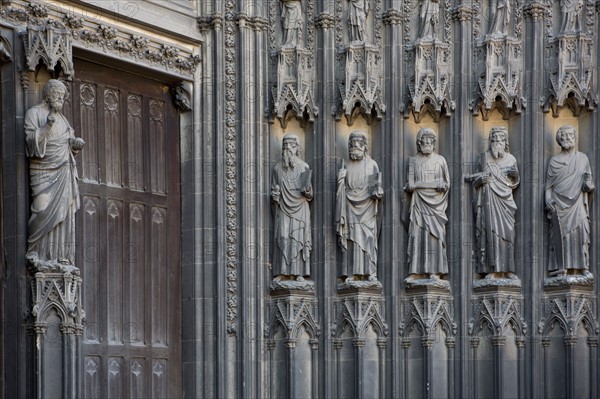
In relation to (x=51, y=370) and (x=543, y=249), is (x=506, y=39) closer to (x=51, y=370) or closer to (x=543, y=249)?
(x=543, y=249)

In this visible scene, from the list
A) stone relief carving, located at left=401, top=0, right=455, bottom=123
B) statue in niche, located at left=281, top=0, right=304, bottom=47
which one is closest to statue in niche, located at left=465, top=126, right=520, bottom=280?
stone relief carving, located at left=401, top=0, right=455, bottom=123

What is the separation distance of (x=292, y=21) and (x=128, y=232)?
3778mm

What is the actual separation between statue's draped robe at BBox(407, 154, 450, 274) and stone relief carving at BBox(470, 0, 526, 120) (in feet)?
3.35

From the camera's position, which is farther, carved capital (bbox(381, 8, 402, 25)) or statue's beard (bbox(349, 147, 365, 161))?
carved capital (bbox(381, 8, 402, 25))

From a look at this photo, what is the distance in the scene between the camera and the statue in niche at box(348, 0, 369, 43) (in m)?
19.4

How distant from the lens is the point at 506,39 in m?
19.1

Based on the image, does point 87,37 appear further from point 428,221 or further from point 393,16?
point 428,221

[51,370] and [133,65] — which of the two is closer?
[51,370]

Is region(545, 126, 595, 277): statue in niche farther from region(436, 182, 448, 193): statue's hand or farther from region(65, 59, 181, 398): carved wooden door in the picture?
region(65, 59, 181, 398): carved wooden door

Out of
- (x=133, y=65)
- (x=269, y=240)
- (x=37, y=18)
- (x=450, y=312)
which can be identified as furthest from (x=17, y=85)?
(x=450, y=312)

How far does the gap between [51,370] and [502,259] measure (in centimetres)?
616

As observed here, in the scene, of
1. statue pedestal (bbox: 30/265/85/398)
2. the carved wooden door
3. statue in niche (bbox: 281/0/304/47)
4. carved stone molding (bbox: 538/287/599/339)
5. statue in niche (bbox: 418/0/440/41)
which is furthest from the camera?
statue in niche (bbox: 281/0/304/47)

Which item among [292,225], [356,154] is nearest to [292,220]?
[292,225]

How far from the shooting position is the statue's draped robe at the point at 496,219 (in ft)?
61.5
